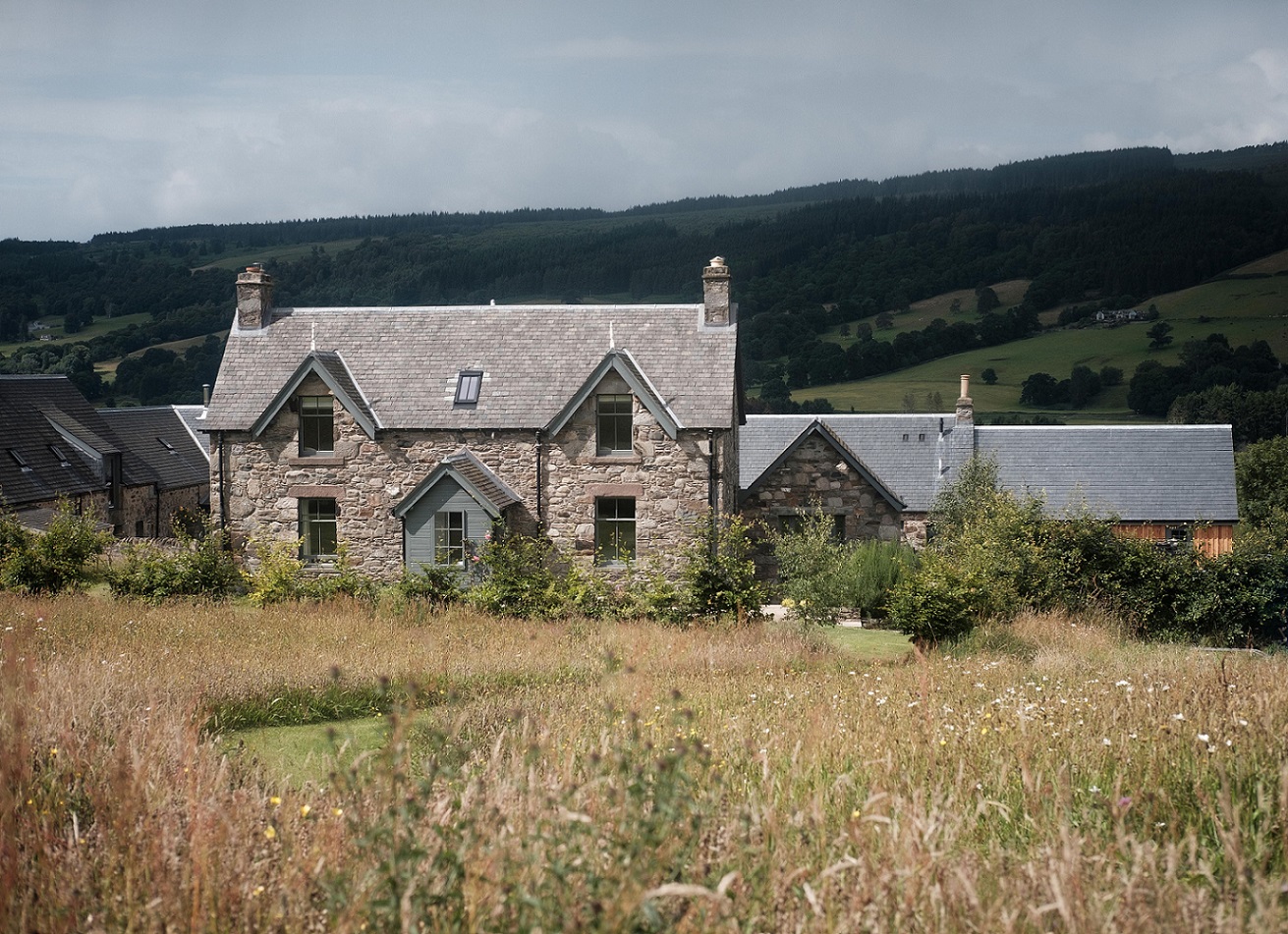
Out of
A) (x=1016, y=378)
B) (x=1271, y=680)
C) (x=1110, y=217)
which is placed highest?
(x=1110, y=217)

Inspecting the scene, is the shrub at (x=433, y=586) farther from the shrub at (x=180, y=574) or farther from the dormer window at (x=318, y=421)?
the dormer window at (x=318, y=421)

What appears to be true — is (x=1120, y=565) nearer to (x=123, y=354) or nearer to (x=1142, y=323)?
(x=1142, y=323)

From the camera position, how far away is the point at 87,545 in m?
22.6

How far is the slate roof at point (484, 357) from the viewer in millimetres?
24312

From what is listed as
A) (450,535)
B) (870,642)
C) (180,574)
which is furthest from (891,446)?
(180,574)

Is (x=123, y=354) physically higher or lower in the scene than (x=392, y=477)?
higher

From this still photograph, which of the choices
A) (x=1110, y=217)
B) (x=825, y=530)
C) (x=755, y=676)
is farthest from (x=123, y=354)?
(x=1110, y=217)

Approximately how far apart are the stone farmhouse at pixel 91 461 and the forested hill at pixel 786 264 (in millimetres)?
48164

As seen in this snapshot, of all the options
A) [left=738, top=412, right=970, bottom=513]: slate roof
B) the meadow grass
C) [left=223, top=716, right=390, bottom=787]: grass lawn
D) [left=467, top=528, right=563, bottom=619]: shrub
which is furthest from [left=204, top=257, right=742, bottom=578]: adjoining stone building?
the meadow grass

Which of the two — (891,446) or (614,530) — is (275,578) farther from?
(891,446)

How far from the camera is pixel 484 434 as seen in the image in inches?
958

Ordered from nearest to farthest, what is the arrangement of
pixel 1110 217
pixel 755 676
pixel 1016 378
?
pixel 755 676, pixel 1016 378, pixel 1110 217

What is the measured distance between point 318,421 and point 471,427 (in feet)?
12.5

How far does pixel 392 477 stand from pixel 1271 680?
19.8 meters
